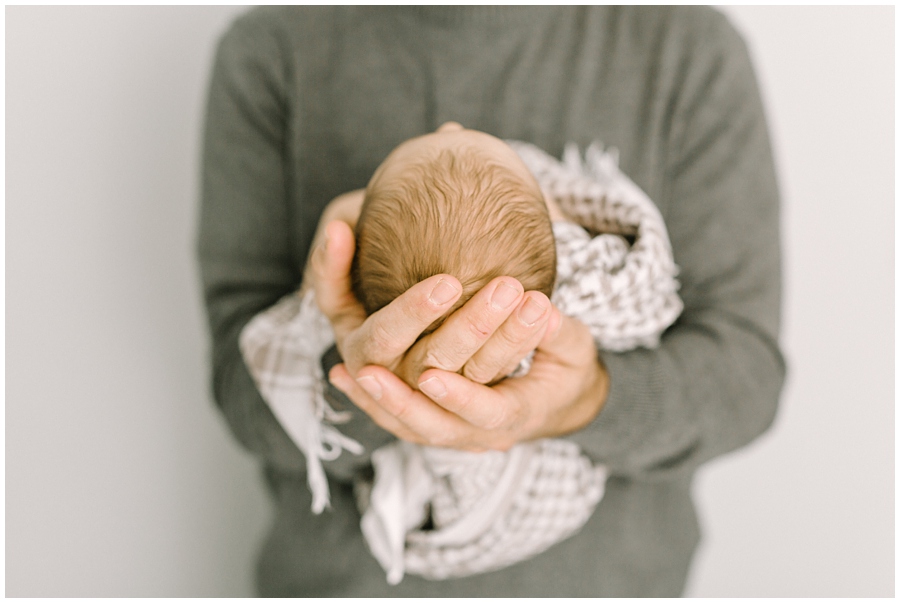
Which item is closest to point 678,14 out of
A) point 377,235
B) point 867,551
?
point 377,235

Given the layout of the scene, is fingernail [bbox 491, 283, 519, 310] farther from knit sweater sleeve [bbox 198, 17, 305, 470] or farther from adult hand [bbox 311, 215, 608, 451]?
knit sweater sleeve [bbox 198, 17, 305, 470]

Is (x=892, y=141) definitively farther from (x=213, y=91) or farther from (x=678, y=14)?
(x=213, y=91)

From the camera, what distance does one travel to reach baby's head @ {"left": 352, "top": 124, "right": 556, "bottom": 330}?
55 centimetres

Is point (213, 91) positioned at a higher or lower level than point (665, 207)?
higher

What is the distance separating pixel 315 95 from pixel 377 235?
0.41 meters

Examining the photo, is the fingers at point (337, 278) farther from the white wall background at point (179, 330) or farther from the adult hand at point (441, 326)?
the white wall background at point (179, 330)

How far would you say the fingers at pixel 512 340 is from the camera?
0.50 m

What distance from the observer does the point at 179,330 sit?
1108mm

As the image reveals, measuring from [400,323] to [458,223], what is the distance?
0.11 m

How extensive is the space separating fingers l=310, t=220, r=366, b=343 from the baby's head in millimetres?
26

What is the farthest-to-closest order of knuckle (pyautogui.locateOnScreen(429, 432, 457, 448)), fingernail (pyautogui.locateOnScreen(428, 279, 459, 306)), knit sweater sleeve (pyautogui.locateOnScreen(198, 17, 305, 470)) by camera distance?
A: knit sweater sleeve (pyautogui.locateOnScreen(198, 17, 305, 470))
knuckle (pyautogui.locateOnScreen(429, 432, 457, 448))
fingernail (pyautogui.locateOnScreen(428, 279, 459, 306))

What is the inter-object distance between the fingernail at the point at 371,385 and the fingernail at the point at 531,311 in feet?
0.48

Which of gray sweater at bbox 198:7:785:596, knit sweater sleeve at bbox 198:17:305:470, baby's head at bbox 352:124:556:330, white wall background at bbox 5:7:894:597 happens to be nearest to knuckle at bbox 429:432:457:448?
baby's head at bbox 352:124:556:330

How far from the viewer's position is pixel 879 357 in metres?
1.13
